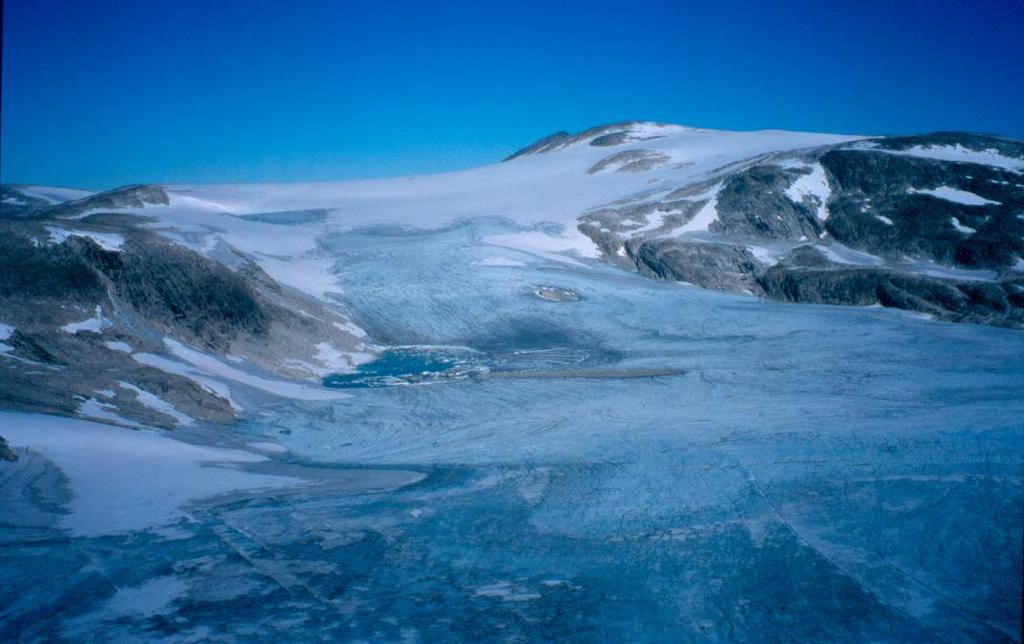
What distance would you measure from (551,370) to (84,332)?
866cm

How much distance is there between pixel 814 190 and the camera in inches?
1029

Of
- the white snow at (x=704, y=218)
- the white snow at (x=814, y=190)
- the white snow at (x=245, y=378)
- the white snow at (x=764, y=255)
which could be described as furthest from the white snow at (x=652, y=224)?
the white snow at (x=245, y=378)

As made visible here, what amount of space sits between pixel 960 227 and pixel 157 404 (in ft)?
76.2

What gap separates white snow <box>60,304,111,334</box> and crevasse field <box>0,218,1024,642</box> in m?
2.95

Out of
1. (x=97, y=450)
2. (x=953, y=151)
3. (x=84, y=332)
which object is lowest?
(x=97, y=450)

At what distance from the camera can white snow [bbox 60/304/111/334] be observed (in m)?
12.0

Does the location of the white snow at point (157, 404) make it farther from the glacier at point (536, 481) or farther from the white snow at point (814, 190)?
the white snow at point (814, 190)

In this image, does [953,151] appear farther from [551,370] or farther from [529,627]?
[529,627]

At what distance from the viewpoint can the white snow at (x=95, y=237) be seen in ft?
46.1

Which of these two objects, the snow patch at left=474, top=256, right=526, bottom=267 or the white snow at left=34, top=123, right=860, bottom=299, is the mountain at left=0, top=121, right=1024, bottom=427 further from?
the snow patch at left=474, top=256, right=526, bottom=267

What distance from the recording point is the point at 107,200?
26.7 m

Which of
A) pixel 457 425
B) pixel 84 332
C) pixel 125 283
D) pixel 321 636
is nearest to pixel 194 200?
pixel 125 283

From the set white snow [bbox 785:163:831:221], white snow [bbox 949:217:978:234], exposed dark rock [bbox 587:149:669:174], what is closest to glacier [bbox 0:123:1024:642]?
white snow [bbox 949:217:978:234]

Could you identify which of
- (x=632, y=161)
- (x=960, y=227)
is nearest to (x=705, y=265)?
(x=960, y=227)
